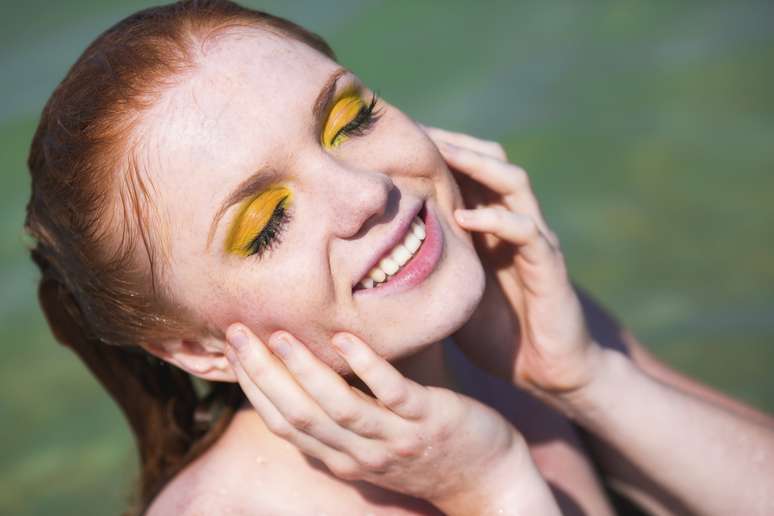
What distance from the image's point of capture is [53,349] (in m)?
6.68

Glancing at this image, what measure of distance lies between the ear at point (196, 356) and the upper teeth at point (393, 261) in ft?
1.93

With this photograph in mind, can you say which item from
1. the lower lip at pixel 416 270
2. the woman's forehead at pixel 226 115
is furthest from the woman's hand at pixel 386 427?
the woman's forehead at pixel 226 115

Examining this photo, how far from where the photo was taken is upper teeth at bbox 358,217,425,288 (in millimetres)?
2768

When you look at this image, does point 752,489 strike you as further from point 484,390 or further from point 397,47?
point 397,47

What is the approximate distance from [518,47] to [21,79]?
15.9 feet

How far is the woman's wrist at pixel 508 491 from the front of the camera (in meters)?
2.97

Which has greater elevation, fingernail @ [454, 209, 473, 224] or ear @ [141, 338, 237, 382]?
fingernail @ [454, 209, 473, 224]

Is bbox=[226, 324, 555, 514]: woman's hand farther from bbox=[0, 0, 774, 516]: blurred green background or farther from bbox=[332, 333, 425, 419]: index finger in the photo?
Answer: bbox=[0, 0, 774, 516]: blurred green background

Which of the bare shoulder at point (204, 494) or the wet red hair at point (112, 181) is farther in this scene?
the bare shoulder at point (204, 494)

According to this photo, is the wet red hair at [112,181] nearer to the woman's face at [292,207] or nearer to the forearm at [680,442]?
the woman's face at [292,207]

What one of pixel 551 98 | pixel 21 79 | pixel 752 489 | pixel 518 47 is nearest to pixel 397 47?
pixel 518 47

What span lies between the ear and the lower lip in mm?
611

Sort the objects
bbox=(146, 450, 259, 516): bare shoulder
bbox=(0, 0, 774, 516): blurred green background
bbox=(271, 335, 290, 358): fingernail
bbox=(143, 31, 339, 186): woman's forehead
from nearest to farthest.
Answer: bbox=(143, 31, 339, 186): woman's forehead
bbox=(271, 335, 290, 358): fingernail
bbox=(146, 450, 259, 516): bare shoulder
bbox=(0, 0, 774, 516): blurred green background

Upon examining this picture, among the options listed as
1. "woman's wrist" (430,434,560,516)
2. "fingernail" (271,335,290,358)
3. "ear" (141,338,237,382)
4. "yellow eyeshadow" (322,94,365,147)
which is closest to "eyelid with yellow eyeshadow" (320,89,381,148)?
"yellow eyeshadow" (322,94,365,147)
